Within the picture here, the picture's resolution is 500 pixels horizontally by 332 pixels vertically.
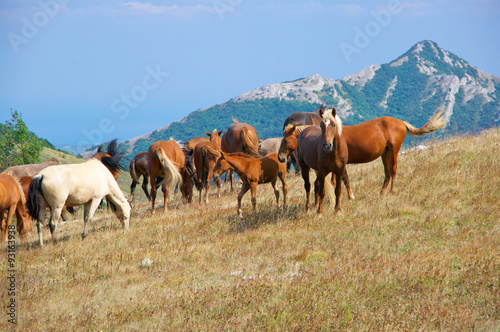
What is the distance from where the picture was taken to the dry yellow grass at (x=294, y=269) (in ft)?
16.8

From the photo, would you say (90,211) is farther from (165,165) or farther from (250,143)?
(250,143)

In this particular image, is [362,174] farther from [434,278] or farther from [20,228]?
[20,228]

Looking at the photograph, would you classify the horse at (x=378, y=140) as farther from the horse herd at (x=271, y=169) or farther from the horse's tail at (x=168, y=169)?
the horse's tail at (x=168, y=169)

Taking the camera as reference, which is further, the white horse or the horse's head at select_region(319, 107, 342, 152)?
the white horse

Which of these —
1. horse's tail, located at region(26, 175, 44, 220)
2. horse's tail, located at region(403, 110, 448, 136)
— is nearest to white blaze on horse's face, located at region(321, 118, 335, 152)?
horse's tail, located at region(403, 110, 448, 136)

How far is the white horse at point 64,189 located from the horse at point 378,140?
15.9 feet

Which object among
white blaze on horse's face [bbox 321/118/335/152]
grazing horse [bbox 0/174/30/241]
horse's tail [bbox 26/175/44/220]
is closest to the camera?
white blaze on horse's face [bbox 321/118/335/152]

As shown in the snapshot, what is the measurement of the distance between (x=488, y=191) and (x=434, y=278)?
15.2 feet

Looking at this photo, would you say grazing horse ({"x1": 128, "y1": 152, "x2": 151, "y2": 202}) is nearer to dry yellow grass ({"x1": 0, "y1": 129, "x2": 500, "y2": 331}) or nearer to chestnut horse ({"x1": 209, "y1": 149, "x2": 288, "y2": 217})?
dry yellow grass ({"x1": 0, "y1": 129, "x2": 500, "y2": 331})

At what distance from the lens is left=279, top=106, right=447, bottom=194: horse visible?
10.1 metres

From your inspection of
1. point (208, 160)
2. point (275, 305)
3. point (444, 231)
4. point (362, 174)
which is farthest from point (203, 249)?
point (362, 174)

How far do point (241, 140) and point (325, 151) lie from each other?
7542mm

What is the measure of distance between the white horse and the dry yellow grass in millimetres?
842

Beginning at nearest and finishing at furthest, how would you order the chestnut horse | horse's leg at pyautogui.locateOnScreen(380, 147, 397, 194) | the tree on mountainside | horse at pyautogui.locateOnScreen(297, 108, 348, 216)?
1. horse at pyautogui.locateOnScreen(297, 108, 348, 216)
2. the chestnut horse
3. horse's leg at pyautogui.locateOnScreen(380, 147, 397, 194)
4. the tree on mountainside
